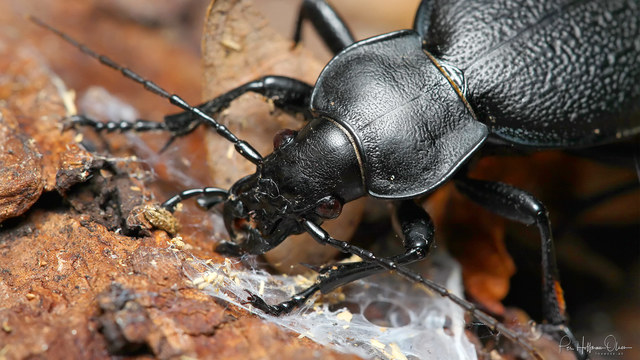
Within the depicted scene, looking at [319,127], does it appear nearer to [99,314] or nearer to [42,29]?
[99,314]

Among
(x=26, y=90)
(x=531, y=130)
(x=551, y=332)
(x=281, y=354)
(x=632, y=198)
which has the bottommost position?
(x=551, y=332)

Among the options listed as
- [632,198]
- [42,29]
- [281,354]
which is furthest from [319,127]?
[632,198]

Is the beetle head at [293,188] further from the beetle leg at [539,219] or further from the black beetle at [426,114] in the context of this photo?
the beetle leg at [539,219]

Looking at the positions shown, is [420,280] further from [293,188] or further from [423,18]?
[423,18]

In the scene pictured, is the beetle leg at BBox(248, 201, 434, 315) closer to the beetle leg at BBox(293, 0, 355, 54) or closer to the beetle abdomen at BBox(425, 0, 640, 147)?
the beetle abdomen at BBox(425, 0, 640, 147)

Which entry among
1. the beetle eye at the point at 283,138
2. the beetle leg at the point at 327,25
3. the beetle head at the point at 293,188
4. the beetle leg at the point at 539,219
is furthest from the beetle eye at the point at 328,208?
the beetle leg at the point at 327,25
